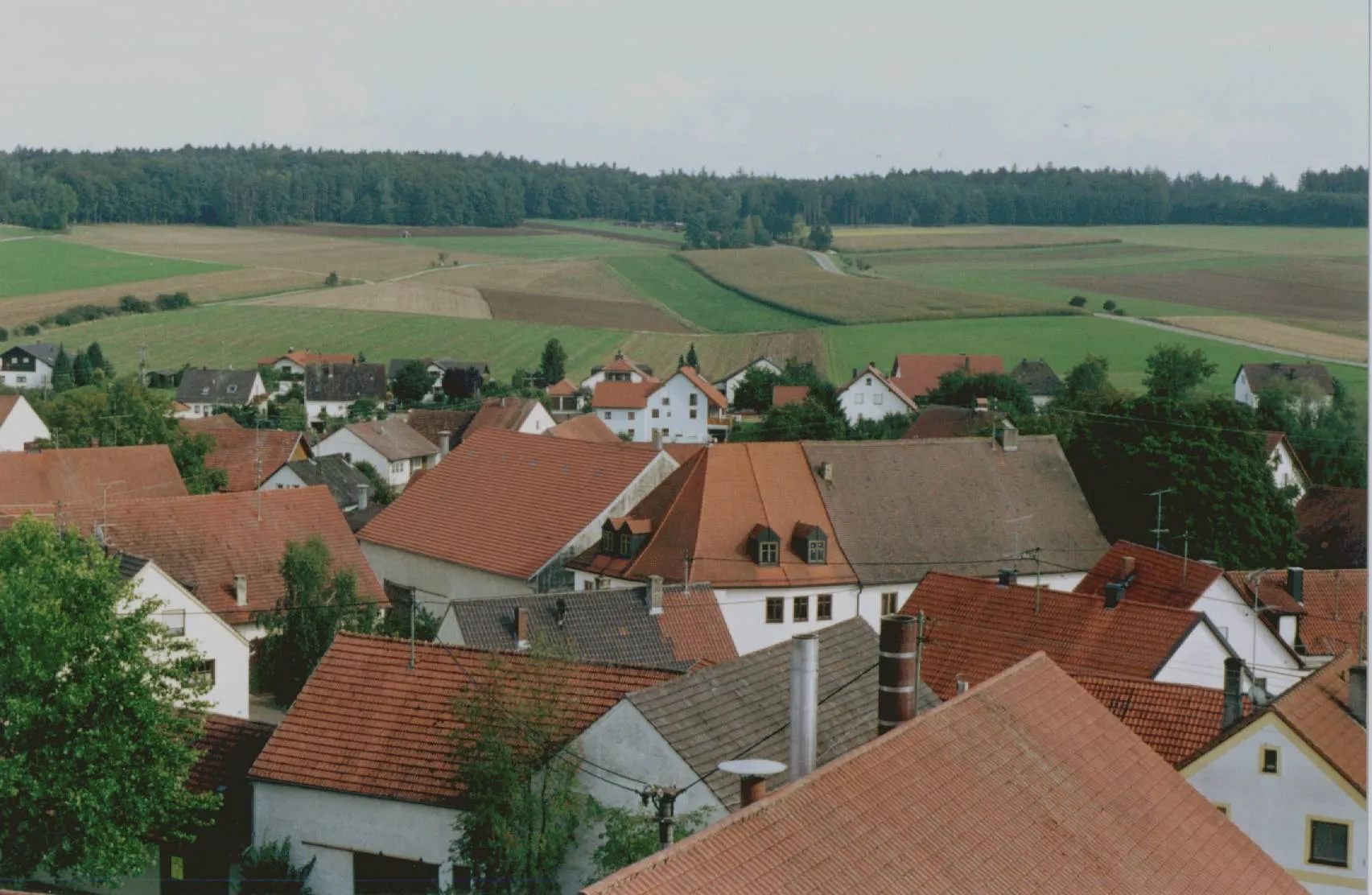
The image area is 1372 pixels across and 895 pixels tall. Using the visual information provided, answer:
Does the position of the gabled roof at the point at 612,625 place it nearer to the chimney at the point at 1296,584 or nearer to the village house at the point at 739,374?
the chimney at the point at 1296,584

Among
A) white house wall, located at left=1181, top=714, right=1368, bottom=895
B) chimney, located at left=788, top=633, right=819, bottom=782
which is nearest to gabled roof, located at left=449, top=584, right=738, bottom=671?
white house wall, located at left=1181, top=714, right=1368, bottom=895

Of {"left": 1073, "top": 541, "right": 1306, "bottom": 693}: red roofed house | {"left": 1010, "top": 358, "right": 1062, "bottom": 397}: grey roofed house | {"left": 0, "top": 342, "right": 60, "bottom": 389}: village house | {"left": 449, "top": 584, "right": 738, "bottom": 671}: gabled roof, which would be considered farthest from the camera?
{"left": 0, "top": 342, "right": 60, "bottom": 389}: village house

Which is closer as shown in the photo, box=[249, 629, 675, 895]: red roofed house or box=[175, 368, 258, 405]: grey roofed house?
box=[249, 629, 675, 895]: red roofed house

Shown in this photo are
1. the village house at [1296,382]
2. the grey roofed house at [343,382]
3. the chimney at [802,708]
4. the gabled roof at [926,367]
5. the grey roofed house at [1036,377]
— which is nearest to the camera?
the chimney at [802,708]

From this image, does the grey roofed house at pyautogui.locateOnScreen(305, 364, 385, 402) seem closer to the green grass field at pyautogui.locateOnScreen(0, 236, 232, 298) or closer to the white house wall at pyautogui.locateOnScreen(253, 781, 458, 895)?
the green grass field at pyautogui.locateOnScreen(0, 236, 232, 298)

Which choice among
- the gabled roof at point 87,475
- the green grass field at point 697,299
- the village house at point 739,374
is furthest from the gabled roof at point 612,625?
the green grass field at point 697,299

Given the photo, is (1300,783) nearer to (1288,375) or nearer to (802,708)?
(802,708)
